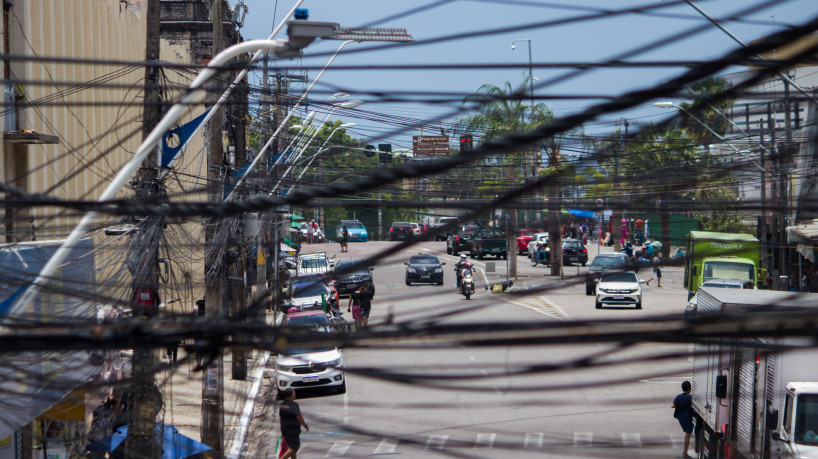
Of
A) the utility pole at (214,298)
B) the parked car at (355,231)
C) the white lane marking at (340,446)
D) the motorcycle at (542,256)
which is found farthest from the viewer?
the parked car at (355,231)

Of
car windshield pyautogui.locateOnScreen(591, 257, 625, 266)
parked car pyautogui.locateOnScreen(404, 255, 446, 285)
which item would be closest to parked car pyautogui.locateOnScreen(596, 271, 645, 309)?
car windshield pyautogui.locateOnScreen(591, 257, 625, 266)

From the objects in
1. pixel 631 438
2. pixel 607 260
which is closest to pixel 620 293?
pixel 607 260

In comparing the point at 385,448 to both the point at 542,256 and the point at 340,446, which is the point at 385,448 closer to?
the point at 340,446

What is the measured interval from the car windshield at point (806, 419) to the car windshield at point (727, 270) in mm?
17693

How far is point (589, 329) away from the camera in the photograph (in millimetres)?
2975

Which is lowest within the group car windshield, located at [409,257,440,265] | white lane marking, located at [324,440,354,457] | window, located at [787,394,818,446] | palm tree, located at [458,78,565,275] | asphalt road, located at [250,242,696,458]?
white lane marking, located at [324,440,354,457]

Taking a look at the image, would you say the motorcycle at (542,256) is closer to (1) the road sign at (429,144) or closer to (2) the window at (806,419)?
(1) the road sign at (429,144)

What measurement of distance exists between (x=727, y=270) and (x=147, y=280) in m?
23.3

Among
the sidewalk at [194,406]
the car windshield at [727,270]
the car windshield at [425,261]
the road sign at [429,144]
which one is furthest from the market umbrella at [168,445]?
the car windshield at [425,261]

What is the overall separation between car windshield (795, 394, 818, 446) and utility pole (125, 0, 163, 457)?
740 centimetres

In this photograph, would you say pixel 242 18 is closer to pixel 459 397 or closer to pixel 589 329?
pixel 459 397

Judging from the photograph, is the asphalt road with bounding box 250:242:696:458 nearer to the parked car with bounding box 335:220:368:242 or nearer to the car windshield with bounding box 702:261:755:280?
the car windshield with bounding box 702:261:755:280

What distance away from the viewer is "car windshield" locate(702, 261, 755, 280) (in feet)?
88.1

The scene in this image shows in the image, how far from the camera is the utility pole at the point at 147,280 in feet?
25.8
